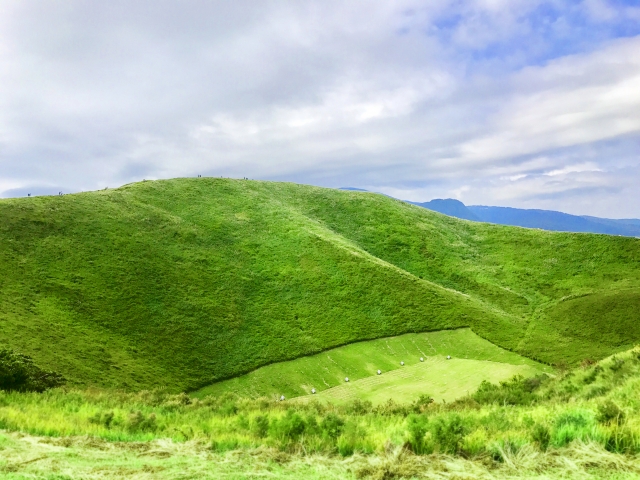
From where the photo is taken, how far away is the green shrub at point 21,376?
77.3ft

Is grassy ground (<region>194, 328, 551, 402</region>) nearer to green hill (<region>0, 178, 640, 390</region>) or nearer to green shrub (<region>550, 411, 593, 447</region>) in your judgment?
green hill (<region>0, 178, 640, 390</region>)

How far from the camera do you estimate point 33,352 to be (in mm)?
32938

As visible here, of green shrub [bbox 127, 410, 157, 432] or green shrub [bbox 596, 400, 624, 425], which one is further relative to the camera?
green shrub [bbox 127, 410, 157, 432]

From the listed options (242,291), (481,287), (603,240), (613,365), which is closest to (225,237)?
(242,291)

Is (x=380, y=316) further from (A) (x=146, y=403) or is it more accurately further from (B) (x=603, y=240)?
(B) (x=603, y=240)

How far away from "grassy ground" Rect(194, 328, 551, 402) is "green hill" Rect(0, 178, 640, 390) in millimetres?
1919

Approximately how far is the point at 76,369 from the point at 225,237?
47003 mm

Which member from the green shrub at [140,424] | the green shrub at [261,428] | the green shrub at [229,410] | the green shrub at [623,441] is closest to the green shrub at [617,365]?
the green shrub at [623,441]

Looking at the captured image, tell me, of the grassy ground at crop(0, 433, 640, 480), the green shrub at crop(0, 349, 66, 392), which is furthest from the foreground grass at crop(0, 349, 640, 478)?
the green shrub at crop(0, 349, 66, 392)

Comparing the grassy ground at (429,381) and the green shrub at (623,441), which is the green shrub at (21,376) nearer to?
the grassy ground at (429,381)

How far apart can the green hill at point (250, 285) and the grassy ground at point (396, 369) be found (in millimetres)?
1919

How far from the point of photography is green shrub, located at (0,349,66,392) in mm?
23562

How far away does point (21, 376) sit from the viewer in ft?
82.2

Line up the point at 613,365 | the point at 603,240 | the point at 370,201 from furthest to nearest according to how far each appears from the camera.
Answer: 1. the point at 370,201
2. the point at 603,240
3. the point at 613,365
